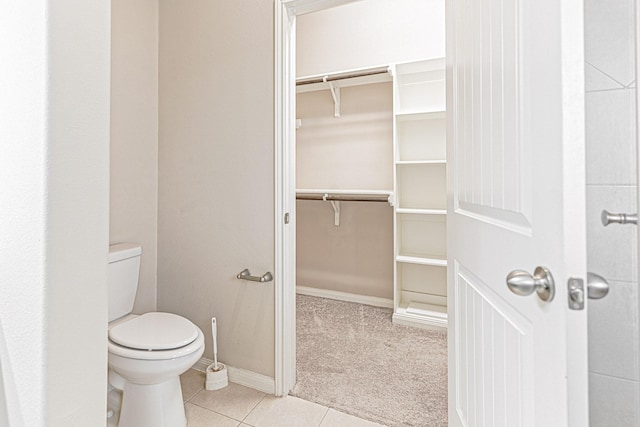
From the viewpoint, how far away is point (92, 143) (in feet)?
2.31

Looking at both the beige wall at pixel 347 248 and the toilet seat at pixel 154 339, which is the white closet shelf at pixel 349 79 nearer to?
the beige wall at pixel 347 248

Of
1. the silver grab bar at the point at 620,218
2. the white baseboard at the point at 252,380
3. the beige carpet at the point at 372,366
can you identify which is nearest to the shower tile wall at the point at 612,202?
the silver grab bar at the point at 620,218

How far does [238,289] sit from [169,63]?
142cm

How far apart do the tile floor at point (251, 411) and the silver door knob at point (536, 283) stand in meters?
1.23

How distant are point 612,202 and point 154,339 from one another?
167 centimetres

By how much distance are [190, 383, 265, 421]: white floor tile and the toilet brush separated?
3cm

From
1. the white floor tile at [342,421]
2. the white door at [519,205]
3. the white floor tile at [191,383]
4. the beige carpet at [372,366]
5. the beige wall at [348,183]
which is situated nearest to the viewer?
the white door at [519,205]

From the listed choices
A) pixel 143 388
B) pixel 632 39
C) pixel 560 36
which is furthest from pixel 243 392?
pixel 632 39

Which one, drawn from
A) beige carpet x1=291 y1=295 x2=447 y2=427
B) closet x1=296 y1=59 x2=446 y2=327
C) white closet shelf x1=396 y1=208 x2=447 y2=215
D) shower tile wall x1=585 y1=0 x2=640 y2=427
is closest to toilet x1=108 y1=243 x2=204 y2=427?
beige carpet x1=291 y1=295 x2=447 y2=427

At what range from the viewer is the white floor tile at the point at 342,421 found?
1.52 metres

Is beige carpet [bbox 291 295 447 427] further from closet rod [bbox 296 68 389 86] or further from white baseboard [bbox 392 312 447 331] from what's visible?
closet rod [bbox 296 68 389 86]

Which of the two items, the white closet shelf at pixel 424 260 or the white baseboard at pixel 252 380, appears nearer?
the white baseboard at pixel 252 380

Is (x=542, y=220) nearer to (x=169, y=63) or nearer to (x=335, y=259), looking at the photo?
(x=169, y=63)

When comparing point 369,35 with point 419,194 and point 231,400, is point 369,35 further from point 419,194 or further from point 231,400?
point 231,400
